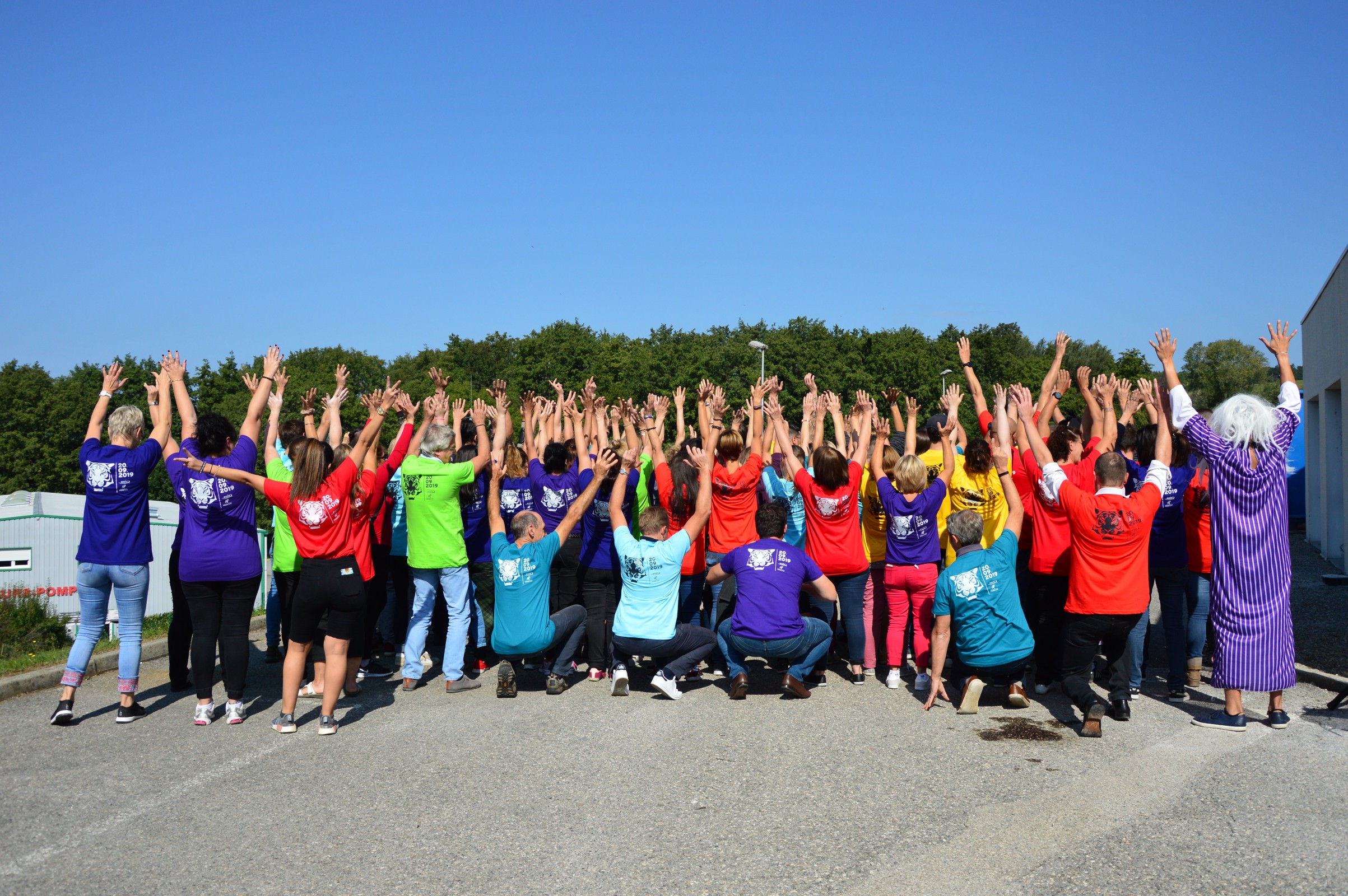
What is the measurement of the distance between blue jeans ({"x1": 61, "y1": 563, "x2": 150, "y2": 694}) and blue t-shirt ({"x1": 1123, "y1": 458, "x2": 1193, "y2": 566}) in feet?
23.9

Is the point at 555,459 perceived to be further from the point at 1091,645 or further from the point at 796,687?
the point at 1091,645

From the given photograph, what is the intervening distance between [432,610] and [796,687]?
9.76ft

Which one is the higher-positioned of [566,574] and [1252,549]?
[1252,549]

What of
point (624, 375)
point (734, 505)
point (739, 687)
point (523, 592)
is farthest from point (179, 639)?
point (624, 375)

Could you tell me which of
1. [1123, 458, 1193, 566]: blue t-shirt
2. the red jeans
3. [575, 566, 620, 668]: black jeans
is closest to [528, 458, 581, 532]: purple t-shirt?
[575, 566, 620, 668]: black jeans

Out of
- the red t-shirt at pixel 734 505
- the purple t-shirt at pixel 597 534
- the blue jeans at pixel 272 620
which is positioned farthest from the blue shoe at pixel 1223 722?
the blue jeans at pixel 272 620

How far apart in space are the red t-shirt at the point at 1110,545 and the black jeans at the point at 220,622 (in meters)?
5.68

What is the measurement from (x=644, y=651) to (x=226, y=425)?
342 cm

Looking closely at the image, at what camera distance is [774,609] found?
283 inches

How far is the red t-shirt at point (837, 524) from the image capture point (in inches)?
296

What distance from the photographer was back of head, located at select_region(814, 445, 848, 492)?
735 centimetres

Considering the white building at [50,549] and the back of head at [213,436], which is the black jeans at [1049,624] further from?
the white building at [50,549]

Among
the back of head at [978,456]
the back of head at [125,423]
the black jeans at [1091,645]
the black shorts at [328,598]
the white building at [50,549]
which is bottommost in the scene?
the white building at [50,549]

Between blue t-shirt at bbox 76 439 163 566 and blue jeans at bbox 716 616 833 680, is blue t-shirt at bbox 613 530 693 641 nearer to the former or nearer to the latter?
blue jeans at bbox 716 616 833 680
